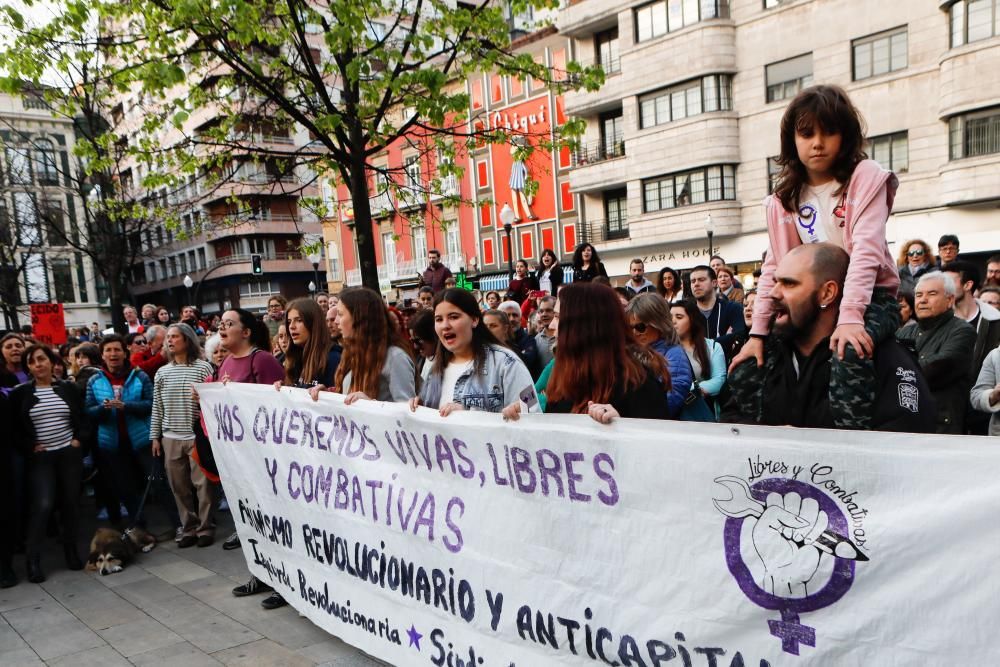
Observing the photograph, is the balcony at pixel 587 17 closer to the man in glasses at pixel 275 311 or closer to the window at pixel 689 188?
the window at pixel 689 188

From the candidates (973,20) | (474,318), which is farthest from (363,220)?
(973,20)

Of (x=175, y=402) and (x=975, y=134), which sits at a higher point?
(x=975, y=134)

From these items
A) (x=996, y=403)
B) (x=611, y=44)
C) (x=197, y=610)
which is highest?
(x=611, y=44)

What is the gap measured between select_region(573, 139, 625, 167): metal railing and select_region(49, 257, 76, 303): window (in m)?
45.1

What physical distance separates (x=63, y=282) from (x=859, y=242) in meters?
67.5

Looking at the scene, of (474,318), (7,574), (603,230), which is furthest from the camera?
(603,230)

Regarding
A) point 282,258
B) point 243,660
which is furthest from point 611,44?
point 282,258

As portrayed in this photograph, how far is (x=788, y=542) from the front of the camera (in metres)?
2.15

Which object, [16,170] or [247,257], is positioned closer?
[16,170]

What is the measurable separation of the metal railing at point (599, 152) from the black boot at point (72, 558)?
83.5ft

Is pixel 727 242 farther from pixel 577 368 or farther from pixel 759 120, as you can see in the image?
pixel 577 368

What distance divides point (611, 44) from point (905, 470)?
96.5 feet

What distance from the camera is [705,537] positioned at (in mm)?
2350

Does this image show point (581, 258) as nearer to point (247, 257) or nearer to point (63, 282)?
point (247, 257)
